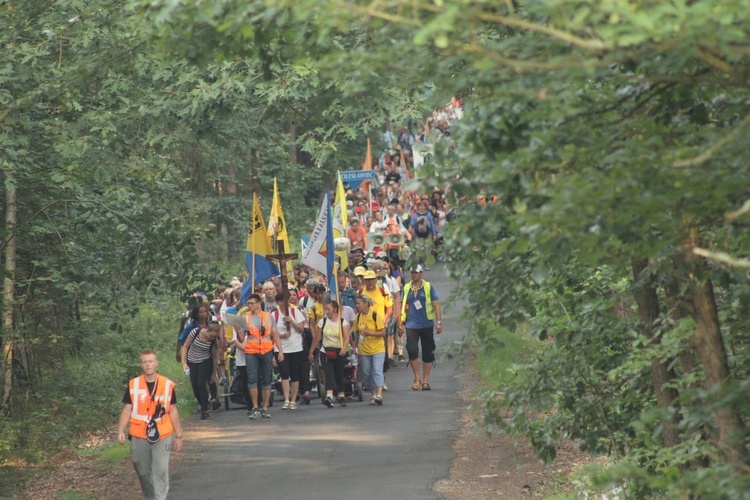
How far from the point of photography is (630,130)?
5988 millimetres

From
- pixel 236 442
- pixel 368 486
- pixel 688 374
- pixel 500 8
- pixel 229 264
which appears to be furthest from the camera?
pixel 229 264

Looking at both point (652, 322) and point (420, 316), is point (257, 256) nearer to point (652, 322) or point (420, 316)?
point (420, 316)

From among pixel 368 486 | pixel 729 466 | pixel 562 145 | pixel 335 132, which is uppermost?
pixel 335 132

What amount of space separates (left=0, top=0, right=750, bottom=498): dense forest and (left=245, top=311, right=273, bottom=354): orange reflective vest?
2.81m

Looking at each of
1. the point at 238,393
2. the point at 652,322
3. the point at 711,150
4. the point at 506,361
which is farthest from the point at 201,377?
the point at 711,150

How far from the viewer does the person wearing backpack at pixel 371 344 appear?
1828 centimetres

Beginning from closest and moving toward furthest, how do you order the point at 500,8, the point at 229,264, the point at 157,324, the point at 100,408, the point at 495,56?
the point at 495,56
the point at 500,8
the point at 100,408
the point at 157,324
the point at 229,264

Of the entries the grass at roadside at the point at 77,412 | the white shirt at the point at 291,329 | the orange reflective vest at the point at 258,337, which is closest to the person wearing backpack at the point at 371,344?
the white shirt at the point at 291,329

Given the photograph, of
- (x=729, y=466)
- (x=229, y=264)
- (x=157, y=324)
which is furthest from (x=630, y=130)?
(x=229, y=264)

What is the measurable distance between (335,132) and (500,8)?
10445 mm

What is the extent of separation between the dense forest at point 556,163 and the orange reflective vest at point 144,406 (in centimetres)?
246

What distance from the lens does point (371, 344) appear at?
726 inches

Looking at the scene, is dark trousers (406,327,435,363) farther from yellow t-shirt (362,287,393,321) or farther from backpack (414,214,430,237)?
backpack (414,214,430,237)

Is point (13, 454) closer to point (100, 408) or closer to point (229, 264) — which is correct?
point (100, 408)
